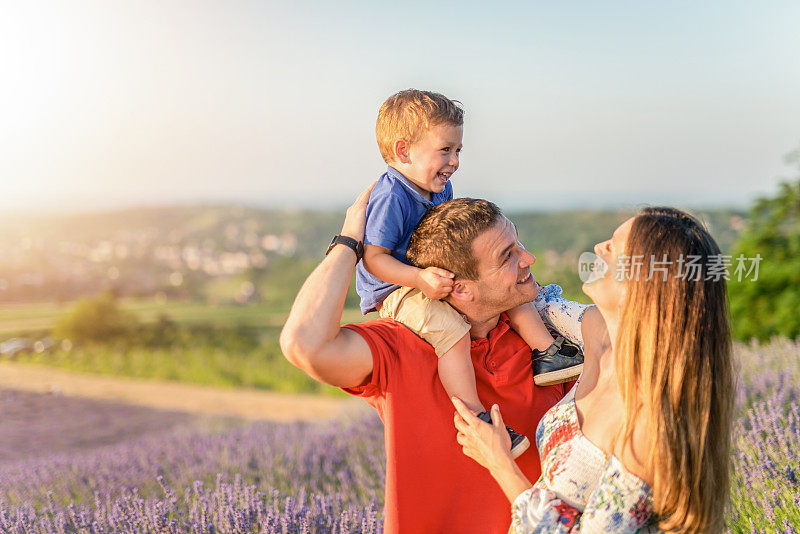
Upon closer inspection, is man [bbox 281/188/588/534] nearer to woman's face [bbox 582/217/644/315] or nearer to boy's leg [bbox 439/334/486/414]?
boy's leg [bbox 439/334/486/414]

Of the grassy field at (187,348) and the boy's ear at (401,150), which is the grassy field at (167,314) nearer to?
the grassy field at (187,348)

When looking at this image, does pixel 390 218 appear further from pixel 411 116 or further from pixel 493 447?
pixel 493 447

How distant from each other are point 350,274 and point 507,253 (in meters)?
0.52

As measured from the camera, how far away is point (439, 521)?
7.22 feet

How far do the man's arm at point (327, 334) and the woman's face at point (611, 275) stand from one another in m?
0.72

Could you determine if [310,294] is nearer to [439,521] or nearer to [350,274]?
[350,274]

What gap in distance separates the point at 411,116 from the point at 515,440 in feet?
4.17

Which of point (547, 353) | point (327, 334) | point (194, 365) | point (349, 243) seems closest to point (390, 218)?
point (349, 243)

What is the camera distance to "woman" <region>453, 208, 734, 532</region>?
5.74 feet

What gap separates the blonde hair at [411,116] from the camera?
263cm

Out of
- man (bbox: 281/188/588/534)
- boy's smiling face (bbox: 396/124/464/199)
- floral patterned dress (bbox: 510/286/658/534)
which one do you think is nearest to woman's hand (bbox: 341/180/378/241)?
man (bbox: 281/188/588/534)

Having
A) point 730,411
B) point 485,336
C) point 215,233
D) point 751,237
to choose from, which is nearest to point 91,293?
point 215,233

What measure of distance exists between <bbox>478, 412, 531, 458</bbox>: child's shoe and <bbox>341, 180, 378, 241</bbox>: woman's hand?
2.34ft

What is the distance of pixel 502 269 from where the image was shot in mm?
2285
